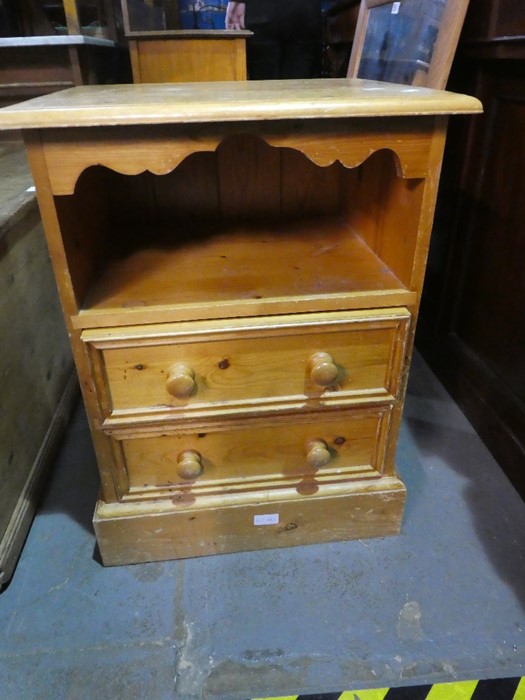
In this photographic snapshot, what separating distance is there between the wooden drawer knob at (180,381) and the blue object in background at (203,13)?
2096 mm

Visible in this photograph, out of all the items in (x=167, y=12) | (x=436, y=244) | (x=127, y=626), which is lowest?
(x=127, y=626)

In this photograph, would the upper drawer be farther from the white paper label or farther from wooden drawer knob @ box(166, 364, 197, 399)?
the white paper label

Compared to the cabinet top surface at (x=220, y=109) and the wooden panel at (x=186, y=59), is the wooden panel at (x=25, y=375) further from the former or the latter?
the wooden panel at (x=186, y=59)

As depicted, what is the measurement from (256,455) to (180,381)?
0.28m

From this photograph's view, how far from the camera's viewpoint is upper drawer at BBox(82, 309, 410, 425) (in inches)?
37.2

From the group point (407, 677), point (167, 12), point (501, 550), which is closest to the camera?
point (407, 677)

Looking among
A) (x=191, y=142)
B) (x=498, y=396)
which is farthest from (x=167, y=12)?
(x=498, y=396)

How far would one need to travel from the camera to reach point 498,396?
1433mm

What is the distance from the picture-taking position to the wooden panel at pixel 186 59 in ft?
6.42

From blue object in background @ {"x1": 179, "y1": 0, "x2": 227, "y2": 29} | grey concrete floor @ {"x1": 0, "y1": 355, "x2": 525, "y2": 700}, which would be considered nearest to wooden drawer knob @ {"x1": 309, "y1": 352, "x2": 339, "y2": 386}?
grey concrete floor @ {"x1": 0, "y1": 355, "x2": 525, "y2": 700}

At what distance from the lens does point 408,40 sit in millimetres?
1296

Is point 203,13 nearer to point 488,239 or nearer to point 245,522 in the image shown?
point 488,239

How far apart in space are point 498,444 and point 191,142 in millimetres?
1160

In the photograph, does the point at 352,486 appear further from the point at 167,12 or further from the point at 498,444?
the point at 167,12
